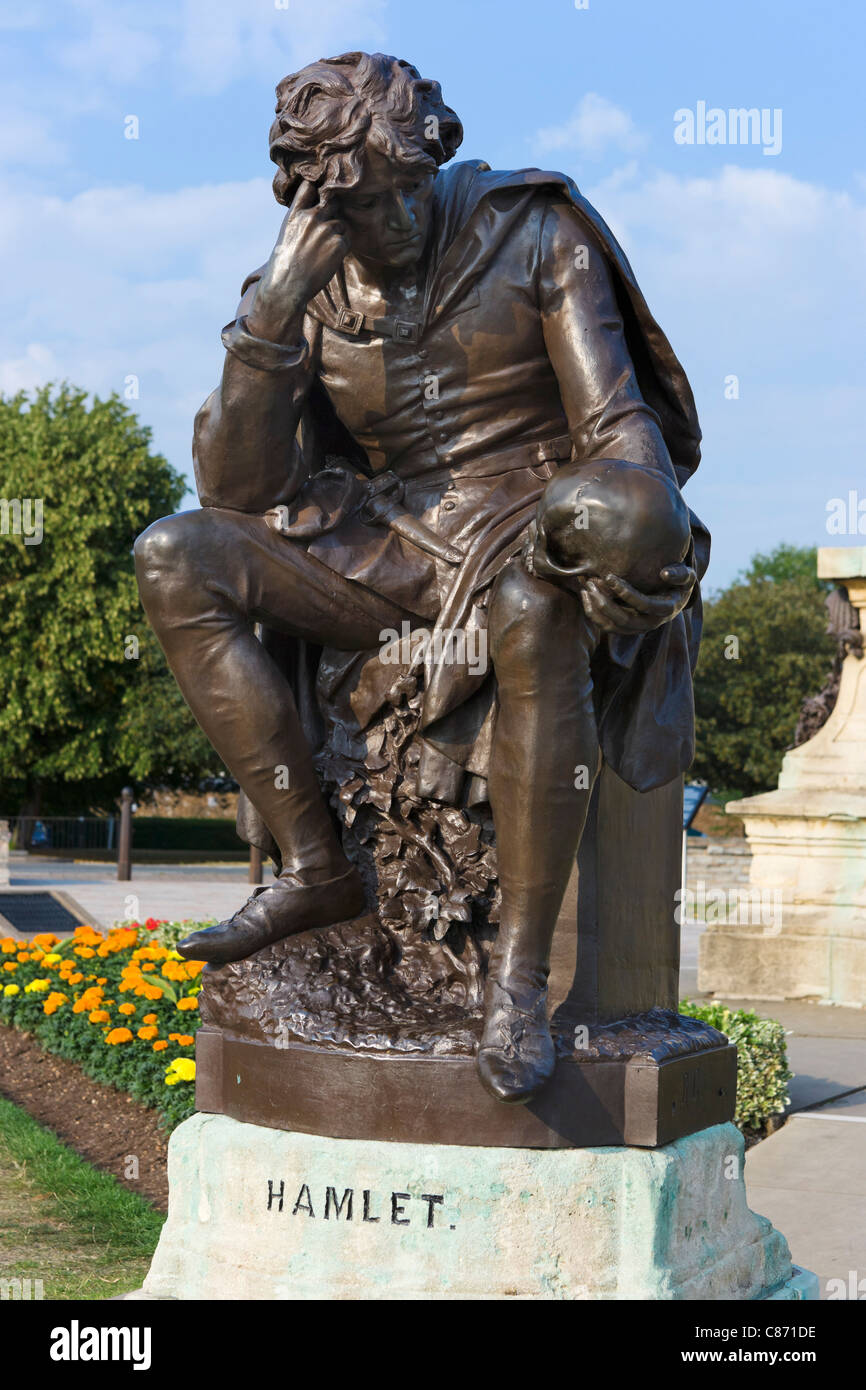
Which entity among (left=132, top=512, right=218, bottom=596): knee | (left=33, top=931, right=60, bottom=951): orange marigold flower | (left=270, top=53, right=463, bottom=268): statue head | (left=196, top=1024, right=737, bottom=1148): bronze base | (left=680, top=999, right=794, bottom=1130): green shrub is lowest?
(left=680, top=999, right=794, bottom=1130): green shrub

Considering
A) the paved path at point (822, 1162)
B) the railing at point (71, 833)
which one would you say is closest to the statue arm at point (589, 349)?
the paved path at point (822, 1162)

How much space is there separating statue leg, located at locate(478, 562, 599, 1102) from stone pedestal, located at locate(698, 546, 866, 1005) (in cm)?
725

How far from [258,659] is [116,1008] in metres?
4.43

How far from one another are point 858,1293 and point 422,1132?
7.04 feet

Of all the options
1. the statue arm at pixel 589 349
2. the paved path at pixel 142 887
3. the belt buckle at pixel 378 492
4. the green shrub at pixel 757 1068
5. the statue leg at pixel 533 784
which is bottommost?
the paved path at pixel 142 887

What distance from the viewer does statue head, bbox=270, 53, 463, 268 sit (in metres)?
3.08

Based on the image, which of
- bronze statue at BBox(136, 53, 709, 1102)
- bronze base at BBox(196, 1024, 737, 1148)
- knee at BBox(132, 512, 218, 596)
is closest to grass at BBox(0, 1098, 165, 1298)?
bronze base at BBox(196, 1024, 737, 1148)

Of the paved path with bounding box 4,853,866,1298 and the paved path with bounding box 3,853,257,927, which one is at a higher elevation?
the paved path with bounding box 4,853,866,1298

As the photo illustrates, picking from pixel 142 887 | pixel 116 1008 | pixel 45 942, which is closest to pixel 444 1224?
pixel 116 1008

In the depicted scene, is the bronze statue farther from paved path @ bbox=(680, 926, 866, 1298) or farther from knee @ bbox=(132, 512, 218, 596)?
paved path @ bbox=(680, 926, 866, 1298)

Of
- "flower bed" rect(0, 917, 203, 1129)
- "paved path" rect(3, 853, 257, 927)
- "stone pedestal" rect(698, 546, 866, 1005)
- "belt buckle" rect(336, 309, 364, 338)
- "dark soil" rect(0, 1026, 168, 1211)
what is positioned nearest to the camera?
"belt buckle" rect(336, 309, 364, 338)

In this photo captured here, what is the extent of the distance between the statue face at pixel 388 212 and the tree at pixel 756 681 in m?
33.0

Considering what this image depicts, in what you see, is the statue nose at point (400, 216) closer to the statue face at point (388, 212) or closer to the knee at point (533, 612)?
the statue face at point (388, 212)

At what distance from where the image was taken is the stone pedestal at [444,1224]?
9.72 ft
